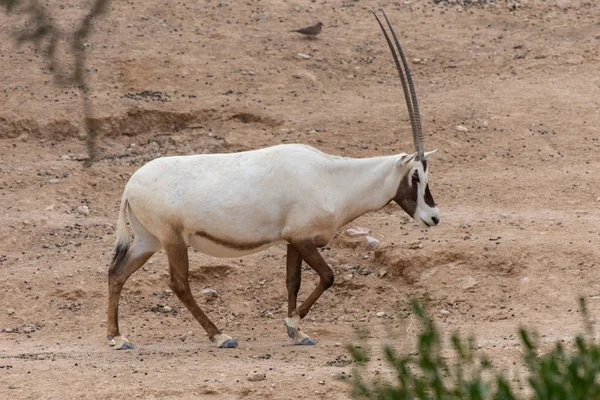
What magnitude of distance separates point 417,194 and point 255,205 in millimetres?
1325

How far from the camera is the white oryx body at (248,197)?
325 inches

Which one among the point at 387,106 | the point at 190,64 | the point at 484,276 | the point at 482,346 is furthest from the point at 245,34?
the point at 482,346

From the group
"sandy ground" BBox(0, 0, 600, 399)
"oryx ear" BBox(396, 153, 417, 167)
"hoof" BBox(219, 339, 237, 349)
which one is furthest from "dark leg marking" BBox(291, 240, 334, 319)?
"oryx ear" BBox(396, 153, 417, 167)

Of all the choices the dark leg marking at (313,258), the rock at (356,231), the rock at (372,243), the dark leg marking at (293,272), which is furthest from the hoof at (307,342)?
the rock at (356,231)

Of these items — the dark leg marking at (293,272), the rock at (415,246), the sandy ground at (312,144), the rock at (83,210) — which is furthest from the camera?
the rock at (83,210)

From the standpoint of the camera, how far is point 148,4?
16.2 metres

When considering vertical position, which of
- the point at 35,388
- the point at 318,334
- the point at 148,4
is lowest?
the point at 148,4

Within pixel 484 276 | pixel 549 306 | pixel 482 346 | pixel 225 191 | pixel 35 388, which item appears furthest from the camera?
pixel 484 276

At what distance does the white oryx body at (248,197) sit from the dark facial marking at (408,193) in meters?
0.16

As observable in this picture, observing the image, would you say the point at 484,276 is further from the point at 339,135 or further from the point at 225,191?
the point at 339,135

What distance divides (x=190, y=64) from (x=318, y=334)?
6.55 metres

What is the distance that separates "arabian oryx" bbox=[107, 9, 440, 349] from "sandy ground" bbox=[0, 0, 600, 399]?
1.75ft

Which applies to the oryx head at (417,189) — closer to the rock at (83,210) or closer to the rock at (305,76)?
the rock at (83,210)

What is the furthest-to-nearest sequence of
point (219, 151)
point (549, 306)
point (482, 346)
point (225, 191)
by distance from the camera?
1. point (219, 151)
2. point (549, 306)
3. point (225, 191)
4. point (482, 346)
